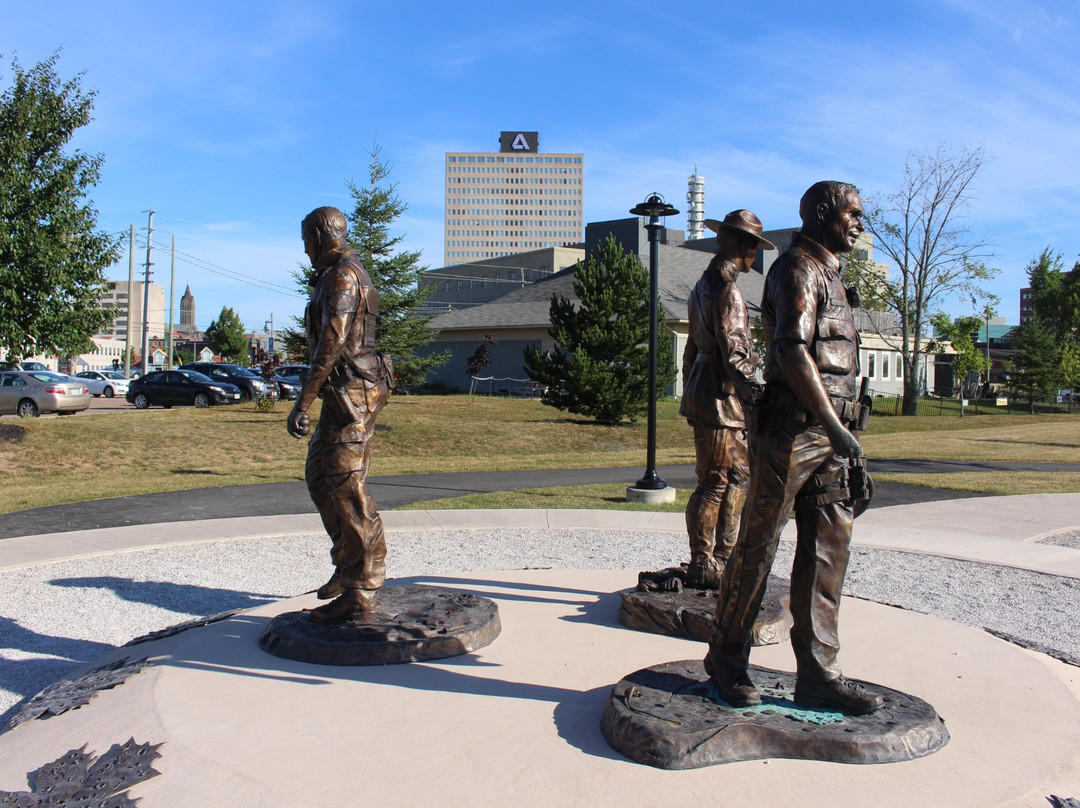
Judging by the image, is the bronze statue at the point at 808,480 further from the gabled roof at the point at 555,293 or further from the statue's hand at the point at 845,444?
the gabled roof at the point at 555,293

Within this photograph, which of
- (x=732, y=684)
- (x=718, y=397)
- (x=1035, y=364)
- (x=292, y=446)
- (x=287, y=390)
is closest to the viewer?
(x=732, y=684)

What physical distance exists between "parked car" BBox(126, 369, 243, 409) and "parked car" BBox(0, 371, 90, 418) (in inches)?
154

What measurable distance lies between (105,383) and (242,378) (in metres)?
12.7

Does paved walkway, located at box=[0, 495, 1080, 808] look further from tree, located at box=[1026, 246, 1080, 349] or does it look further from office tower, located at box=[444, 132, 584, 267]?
office tower, located at box=[444, 132, 584, 267]

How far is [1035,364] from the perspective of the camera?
4888cm

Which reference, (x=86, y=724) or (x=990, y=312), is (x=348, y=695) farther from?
(x=990, y=312)

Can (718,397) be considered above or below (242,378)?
below

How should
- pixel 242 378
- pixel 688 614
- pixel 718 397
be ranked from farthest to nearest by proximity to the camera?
pixel 242 378 < pixel 718 397 < pixel 688 614

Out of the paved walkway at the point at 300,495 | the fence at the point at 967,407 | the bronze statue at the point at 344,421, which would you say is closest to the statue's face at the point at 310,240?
the bronze statue at the point at 344,421

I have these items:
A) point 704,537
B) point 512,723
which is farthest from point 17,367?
point 512,723

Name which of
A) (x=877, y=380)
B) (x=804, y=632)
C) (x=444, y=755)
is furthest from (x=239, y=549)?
(x=877, y=380)

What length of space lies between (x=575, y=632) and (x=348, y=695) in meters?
1.54

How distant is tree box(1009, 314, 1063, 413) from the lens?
48844 mm

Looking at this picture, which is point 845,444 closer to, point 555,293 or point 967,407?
point 555,293
